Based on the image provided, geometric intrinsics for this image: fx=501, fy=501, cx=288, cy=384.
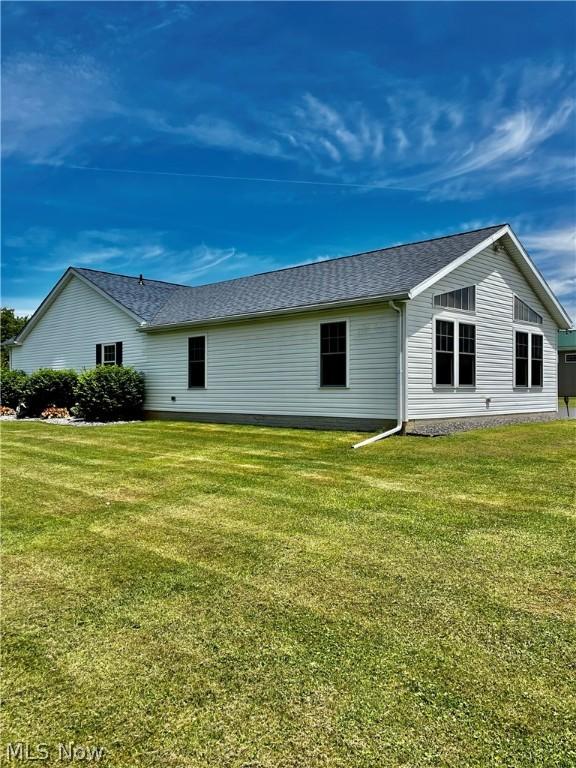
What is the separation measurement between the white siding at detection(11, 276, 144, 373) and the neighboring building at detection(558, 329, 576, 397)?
22281 millimetres

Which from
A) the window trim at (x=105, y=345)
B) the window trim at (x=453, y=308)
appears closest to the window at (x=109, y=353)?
the window trim at (x=105, y=345)

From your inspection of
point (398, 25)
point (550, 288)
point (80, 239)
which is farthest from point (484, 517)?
point (80, 239)

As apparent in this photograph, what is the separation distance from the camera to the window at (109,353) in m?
18.3

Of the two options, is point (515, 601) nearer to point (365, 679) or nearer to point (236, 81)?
point (365, 679)

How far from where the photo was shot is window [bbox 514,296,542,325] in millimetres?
14930

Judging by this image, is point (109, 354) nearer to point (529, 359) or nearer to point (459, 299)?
point (459, 299)

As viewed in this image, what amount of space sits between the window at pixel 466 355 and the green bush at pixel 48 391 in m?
13.2

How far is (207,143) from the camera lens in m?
15.4

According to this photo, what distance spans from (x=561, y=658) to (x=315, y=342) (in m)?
10.5

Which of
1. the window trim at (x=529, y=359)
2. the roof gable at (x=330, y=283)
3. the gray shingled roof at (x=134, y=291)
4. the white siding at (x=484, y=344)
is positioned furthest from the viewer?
the gray shingled roof at (x=134, y=291)

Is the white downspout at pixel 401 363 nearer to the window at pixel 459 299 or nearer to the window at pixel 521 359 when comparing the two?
the window at pixel 459 299

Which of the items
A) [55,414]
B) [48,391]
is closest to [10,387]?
[48,391]

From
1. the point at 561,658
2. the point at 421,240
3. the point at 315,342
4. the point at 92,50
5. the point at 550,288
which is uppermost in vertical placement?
the point at 92,50

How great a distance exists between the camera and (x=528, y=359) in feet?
51.1
